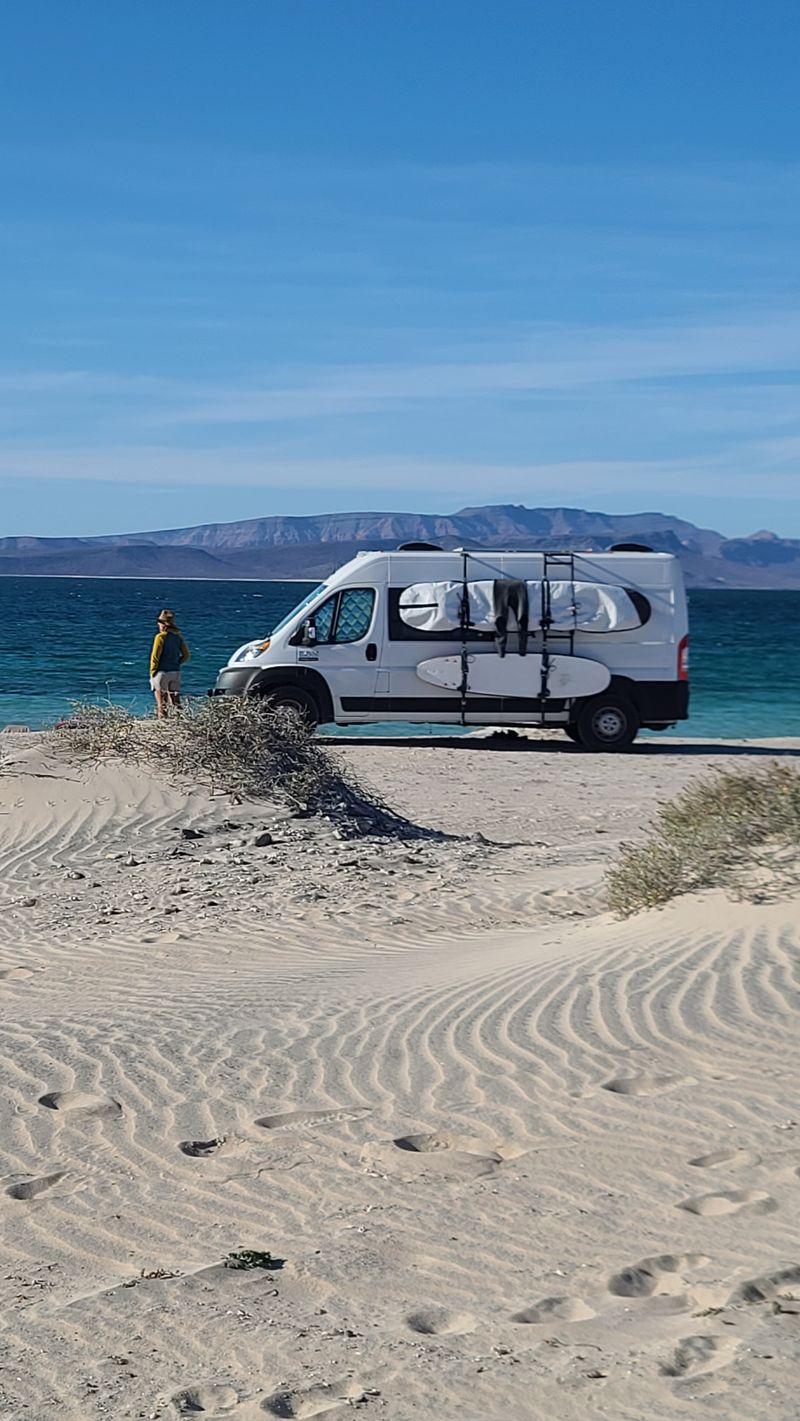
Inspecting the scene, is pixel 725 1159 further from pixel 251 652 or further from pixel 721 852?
pixel 251 652

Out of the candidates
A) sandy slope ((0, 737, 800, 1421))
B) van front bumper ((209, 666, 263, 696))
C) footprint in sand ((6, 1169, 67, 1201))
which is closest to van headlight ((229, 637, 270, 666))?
van front bumper ((209, 666, 263, 696))

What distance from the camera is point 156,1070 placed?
634 centimetres

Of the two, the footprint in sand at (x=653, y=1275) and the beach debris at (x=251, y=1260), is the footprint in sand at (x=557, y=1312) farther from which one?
the beach debris at (x=251, y=1260)

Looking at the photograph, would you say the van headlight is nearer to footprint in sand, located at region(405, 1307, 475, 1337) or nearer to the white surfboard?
the white surfboard

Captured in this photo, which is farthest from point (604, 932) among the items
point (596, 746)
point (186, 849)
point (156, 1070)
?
point (596, 746)

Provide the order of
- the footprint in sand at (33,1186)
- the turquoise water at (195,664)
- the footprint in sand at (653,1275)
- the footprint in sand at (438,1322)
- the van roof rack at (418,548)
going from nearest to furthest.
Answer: the footprint in sand at (438,1322), the footprint in sand at (653,1275), the footprint in sand at (33,1186), the van roof rack at (418,548), the turquoise water at (195,664)

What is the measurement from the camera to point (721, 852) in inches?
343

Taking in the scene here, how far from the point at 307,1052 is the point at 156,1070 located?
66 cm

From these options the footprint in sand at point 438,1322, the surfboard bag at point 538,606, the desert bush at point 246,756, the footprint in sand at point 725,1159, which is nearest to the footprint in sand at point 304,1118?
the footprint in sand at point 725,1159

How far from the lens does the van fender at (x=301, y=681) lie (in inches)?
763

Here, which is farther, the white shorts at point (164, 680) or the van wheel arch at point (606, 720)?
the van wheel arch at point (606, 720)

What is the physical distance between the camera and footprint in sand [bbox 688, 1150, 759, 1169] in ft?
16.2

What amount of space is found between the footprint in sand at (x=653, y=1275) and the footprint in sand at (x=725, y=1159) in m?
0.71

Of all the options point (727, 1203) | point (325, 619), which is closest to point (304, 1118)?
point (727, 1203)
